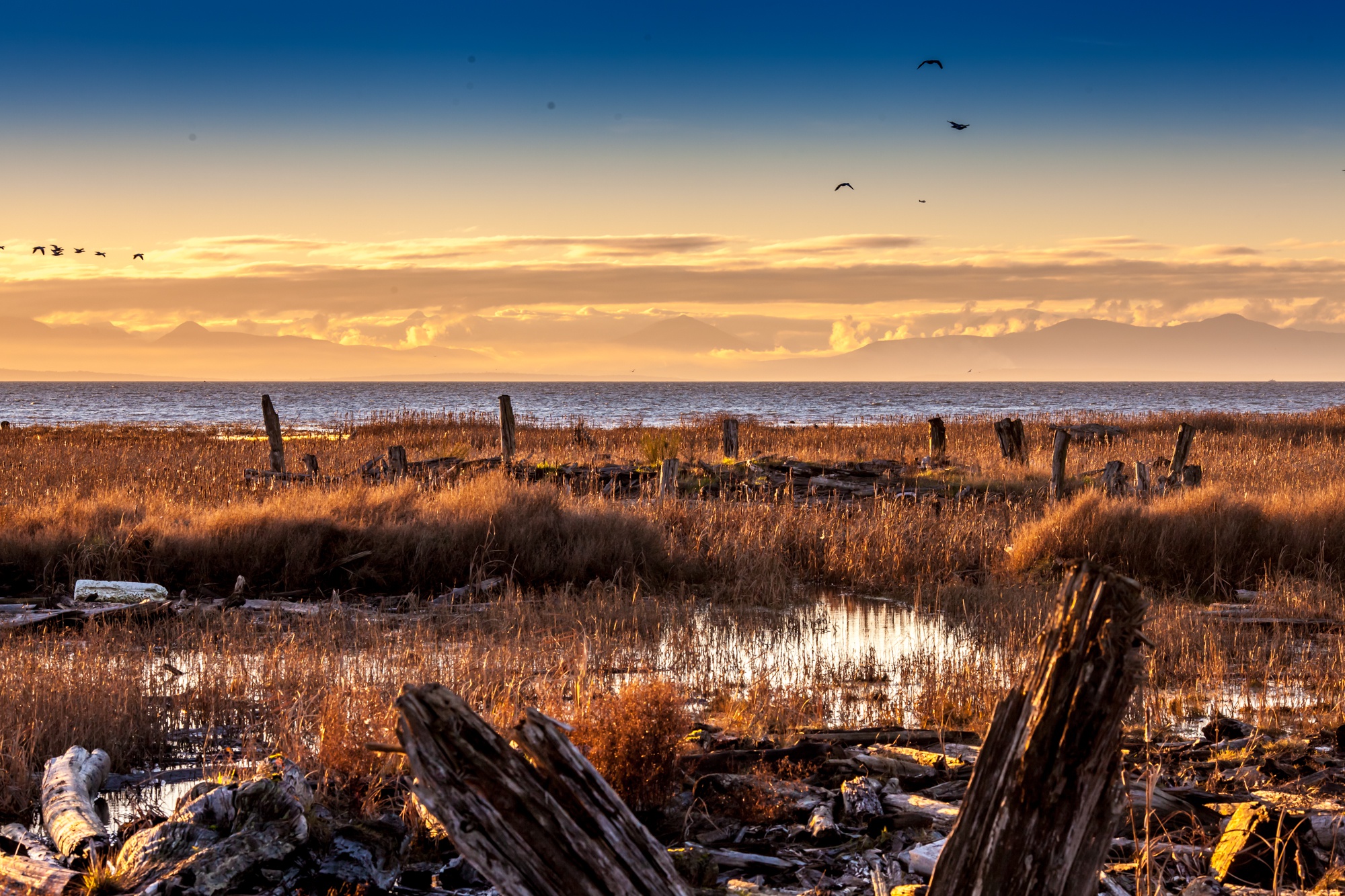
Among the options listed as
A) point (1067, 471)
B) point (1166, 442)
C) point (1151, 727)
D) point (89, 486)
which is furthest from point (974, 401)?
point (1151, 727)

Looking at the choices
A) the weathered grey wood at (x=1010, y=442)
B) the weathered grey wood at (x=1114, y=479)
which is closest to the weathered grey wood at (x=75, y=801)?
the weathered grey wood at (x=1114, y=479)

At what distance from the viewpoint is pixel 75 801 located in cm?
456

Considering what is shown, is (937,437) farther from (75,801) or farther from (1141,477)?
(75,801)

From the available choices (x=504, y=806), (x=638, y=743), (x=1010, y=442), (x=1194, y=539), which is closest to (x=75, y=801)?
(x=638, y=743)

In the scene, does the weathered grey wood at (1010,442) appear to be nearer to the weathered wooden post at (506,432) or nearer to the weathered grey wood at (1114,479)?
the weathered grey wood at (1114,479)

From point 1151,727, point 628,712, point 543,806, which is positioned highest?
point 543,806

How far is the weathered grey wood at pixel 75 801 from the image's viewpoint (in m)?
4.16

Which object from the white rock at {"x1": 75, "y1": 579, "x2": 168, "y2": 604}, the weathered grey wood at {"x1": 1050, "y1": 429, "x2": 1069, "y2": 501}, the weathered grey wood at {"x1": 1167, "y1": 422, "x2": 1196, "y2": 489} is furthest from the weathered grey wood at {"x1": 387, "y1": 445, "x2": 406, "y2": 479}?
the weathered grey wood at {"x1": 1167, "y1": 422, "x2": 1196, "y2": 489}

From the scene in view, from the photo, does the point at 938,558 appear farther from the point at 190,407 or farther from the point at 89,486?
the point at 190,407

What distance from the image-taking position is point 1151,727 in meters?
6.37

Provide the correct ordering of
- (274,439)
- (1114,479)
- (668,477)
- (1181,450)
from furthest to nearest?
(274,439), (1181,450), (668,477), (1114,479)

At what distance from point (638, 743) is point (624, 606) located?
5188 mm

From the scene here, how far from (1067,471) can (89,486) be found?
19535mm

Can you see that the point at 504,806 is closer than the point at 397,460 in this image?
Yes
